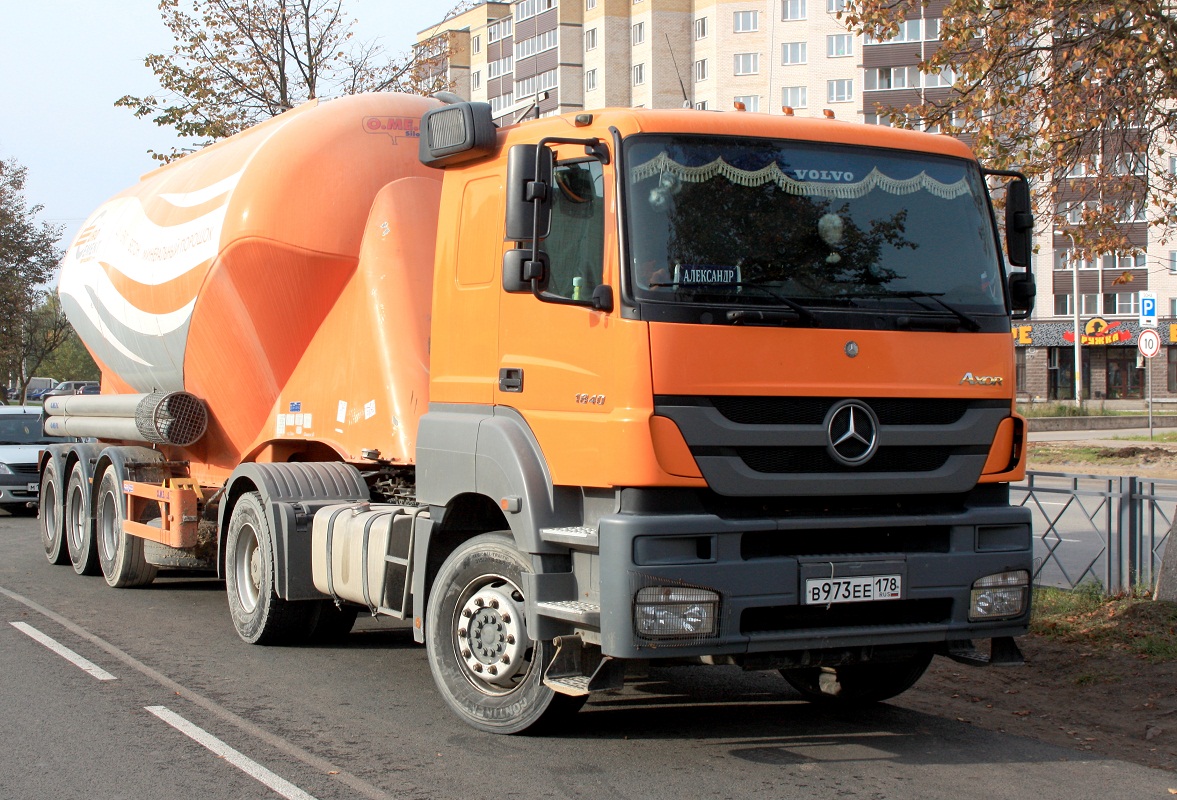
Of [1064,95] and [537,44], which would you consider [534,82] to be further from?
[1064,95]

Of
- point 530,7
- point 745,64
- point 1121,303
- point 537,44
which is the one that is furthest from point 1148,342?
point 530,7

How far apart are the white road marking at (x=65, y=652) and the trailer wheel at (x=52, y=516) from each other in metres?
3.81

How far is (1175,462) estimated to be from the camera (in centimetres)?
2381

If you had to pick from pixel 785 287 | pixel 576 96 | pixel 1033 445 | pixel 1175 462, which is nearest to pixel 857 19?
pixel 785 287

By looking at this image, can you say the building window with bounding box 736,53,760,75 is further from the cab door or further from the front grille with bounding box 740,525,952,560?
the front grille with bounding box 740,525,952,560

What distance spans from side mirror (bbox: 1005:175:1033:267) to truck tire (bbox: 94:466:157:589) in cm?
805

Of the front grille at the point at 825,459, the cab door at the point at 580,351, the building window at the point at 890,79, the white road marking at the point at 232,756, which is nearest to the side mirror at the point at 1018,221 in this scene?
the front grille at the point at 825,459

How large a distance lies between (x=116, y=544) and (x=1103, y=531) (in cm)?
857

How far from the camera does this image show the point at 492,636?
21.2 ft

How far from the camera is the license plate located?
5.84 m

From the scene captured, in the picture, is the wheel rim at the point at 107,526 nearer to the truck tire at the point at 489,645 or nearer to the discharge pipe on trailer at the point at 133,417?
the discharge pipe on trailer at the point at 133,417

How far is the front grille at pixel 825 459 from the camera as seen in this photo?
5.82 meters

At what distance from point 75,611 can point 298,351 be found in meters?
3.02

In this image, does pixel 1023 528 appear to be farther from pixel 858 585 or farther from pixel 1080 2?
pixel 1080 2
